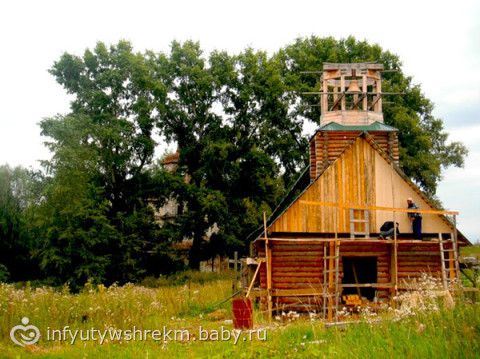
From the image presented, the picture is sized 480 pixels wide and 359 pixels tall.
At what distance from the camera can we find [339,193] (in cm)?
2064

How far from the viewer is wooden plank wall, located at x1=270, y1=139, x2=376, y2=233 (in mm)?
20328

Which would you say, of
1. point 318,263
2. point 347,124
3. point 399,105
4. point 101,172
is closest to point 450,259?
point 318,263

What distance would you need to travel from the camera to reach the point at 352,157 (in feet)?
68.5

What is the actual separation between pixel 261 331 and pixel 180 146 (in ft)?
89.8

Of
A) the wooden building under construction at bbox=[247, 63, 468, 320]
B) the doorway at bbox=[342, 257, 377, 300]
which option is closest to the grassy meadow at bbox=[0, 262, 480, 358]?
the wooden building under construction at bbox=[247, 63, 468, 320]

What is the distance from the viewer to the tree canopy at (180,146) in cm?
3322

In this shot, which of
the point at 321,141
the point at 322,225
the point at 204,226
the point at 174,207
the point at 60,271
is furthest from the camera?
the point at 174,207

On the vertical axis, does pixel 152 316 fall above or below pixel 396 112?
below

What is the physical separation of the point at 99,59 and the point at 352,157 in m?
21.3

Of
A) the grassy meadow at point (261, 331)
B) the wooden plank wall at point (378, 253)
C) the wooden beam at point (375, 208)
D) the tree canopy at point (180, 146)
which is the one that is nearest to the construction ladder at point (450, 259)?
the wooden beam at point (375, 208)

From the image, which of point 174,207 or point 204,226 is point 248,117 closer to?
point 204,226

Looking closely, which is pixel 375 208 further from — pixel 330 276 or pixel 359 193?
pixel 330 276

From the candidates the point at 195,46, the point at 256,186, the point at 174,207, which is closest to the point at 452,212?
the point at 256,186

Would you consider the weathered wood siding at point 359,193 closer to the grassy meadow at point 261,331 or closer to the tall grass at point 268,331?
the grassy meadow at point 261,331
